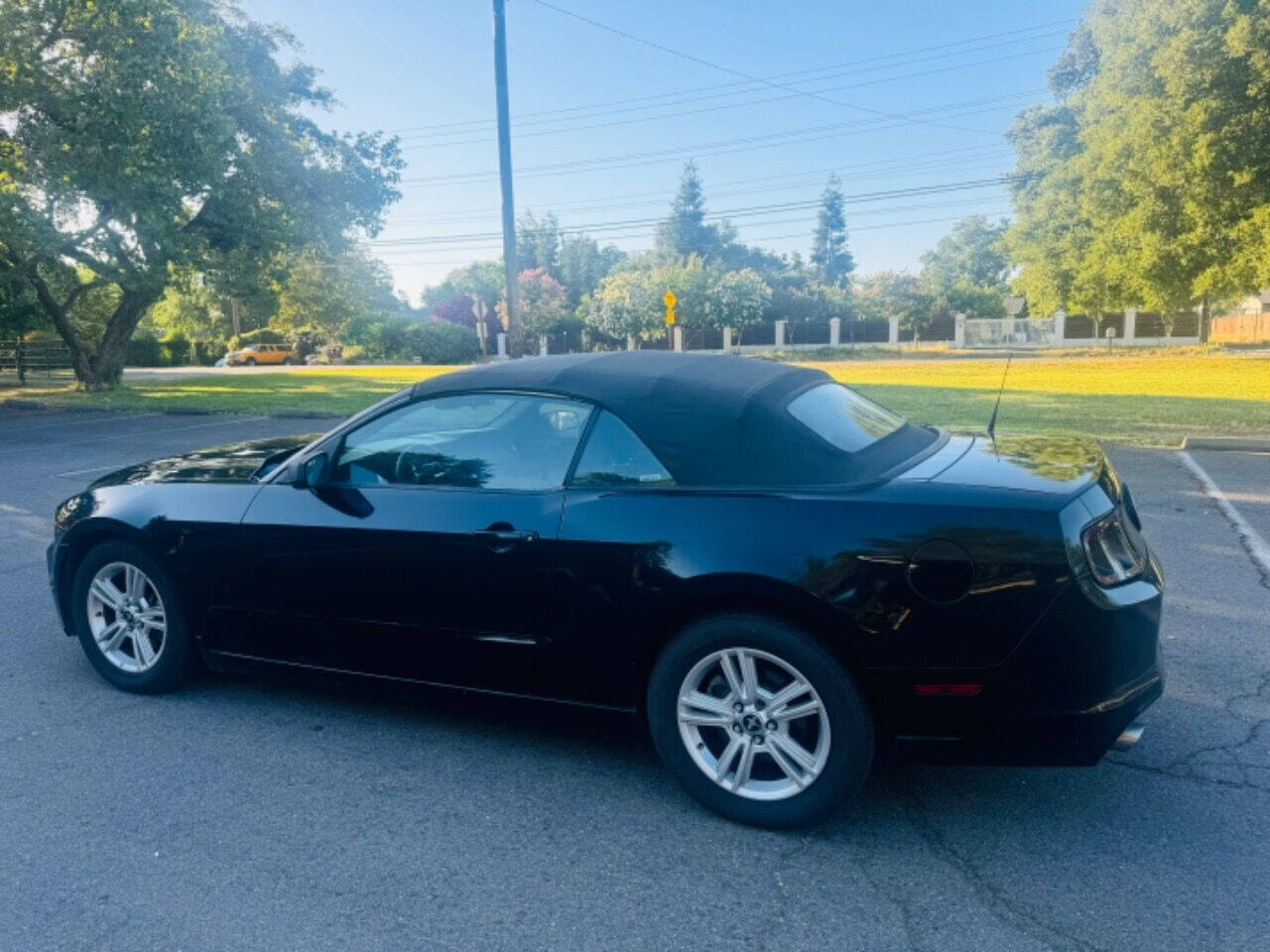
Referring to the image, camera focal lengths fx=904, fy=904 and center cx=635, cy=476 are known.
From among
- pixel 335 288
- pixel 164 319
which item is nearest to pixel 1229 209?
pixel 335 288

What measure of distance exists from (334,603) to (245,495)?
666 mm

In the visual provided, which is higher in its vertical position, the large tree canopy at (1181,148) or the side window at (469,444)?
the large tree canopy at (1181,148)

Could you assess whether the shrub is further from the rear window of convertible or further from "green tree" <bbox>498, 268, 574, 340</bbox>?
the rear window of convertible

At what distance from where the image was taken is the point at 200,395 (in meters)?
23.6

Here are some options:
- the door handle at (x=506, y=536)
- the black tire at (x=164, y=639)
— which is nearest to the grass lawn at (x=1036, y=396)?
the door handle at (x=506, y=536)

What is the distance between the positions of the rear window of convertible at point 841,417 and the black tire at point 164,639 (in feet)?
9.22

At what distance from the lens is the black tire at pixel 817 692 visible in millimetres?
2811

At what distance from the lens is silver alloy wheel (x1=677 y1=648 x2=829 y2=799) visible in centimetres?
288

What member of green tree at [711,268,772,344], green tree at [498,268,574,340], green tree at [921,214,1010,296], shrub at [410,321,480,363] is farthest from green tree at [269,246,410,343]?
green tree at [921,214,1010,296]

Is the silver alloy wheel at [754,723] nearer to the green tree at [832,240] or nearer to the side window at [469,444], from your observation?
the side window at [469,444]

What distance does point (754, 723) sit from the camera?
2928 millimetres

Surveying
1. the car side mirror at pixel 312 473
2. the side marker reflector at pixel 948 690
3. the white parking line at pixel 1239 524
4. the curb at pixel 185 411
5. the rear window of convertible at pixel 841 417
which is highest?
the rear window of convertible at pixel 841 417

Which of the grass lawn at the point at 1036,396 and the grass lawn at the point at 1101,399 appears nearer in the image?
the grass lawn at the point at 1101,399

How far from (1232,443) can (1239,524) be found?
14.4ft
